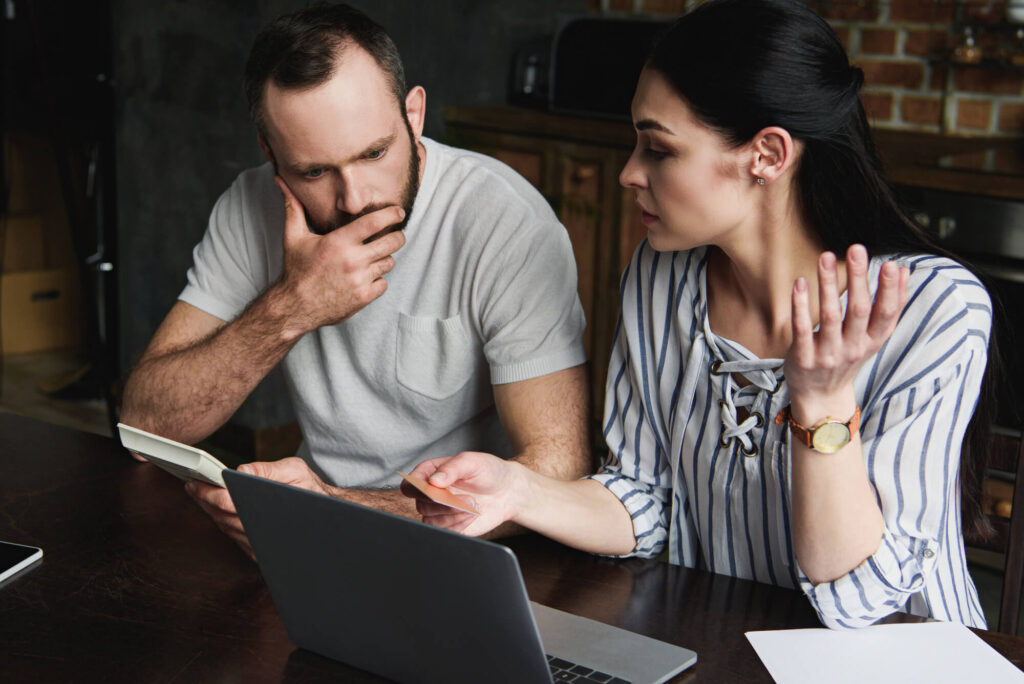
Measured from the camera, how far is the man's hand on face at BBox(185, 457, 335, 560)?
3.88 feet

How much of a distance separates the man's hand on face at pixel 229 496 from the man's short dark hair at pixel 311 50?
1.70 ft

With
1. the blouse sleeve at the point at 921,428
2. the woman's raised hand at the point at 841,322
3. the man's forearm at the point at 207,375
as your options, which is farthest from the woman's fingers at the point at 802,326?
the man's forearm at the point at 207,375

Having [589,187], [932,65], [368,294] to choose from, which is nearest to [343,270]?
[368,294]

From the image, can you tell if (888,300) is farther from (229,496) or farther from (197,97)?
(197,97)

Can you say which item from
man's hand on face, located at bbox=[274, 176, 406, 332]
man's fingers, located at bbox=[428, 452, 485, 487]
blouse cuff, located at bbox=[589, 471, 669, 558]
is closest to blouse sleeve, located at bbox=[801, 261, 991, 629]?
blouse cuff, located at bbox=[589, 471, 669, 558]

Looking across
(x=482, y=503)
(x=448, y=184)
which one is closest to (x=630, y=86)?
(x=448, y=184)

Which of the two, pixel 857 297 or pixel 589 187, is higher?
pixel 857 297

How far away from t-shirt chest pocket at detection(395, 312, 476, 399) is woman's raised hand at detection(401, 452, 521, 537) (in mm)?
418

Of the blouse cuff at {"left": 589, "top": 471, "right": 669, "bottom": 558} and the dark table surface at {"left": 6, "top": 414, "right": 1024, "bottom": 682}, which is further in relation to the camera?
the blouse cuff at {"left": 589, "top": 471, "right": 669, "bottom": 558}

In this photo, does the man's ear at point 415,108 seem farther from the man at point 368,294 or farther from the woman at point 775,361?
the woman at point 775,361

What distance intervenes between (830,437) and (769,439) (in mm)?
194

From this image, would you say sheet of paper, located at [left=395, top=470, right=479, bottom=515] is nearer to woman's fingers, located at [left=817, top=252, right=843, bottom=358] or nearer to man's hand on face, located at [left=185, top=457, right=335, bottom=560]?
man's hand on face, located at [left=185, top=457, right=335, bottom=560]

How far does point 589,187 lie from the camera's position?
3172mm

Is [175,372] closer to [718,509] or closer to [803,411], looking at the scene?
[718,509]
